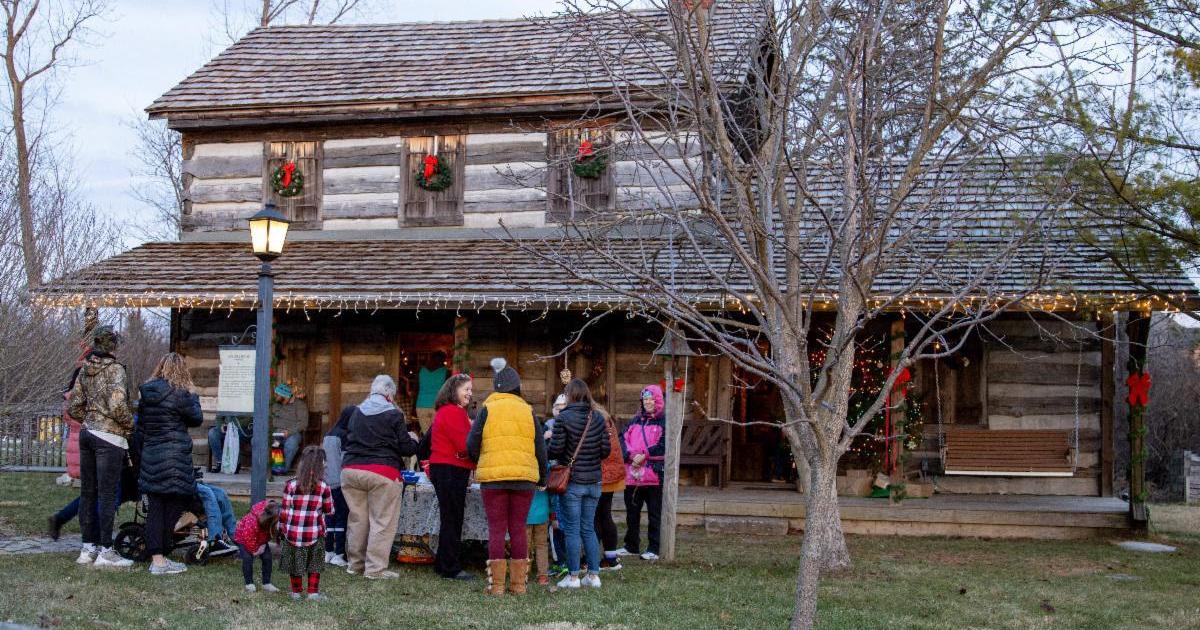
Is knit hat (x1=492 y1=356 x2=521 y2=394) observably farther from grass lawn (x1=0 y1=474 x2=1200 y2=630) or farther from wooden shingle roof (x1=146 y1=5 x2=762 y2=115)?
wooden shingle roof (x1=146 y1=5 x2=762 y2=115)

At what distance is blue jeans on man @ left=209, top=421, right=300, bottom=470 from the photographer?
51.3 feet

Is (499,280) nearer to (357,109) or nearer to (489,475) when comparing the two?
(357,109)

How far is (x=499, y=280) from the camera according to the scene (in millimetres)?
14016

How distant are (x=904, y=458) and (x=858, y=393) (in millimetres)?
1293

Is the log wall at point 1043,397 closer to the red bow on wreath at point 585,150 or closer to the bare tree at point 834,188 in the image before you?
the bare tree at point 834,188

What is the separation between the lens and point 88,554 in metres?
9.32

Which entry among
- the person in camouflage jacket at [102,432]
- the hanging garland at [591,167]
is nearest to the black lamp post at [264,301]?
the person in camouflage jacket at [102,432]

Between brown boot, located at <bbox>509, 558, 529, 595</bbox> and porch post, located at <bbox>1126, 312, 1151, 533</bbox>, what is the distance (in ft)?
25.0

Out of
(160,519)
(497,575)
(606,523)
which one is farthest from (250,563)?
(606,523)

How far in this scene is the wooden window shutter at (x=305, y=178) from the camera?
53.4 ft

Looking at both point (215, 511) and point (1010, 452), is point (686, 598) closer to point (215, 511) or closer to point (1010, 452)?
point (215, 511)

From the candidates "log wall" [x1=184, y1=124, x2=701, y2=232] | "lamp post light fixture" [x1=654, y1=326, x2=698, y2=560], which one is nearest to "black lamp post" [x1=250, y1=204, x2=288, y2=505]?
"lamp post light fixture" [x1=654, y1=326, x2=698, y2=560]

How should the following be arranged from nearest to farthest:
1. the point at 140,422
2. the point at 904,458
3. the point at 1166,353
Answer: the point at 140,422, the point at 904,458, the point at 1166,353

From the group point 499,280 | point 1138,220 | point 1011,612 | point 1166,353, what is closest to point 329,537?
point 499,280
